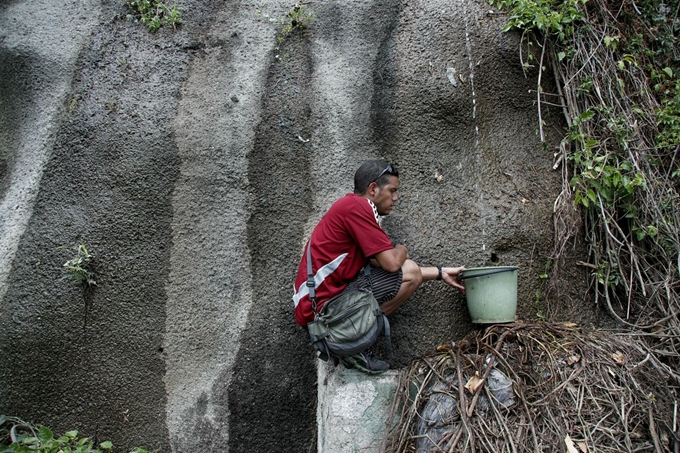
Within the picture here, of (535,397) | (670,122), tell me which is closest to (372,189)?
(535,397)

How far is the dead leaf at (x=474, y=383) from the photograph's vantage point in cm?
308

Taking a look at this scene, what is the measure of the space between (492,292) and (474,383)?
1.79ft

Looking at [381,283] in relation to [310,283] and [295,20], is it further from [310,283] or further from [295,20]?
[295,20]

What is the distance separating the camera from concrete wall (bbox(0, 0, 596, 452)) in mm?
3598

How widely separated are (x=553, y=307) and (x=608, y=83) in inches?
66.0

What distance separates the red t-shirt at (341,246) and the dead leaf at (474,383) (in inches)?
33.4


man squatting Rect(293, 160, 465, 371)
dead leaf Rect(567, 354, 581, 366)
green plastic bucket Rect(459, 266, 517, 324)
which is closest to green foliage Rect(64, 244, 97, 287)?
man squatting Rect(293, 160, 465, 371)

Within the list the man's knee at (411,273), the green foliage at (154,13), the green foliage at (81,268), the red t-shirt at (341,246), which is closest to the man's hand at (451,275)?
the man's knee at (411,273)

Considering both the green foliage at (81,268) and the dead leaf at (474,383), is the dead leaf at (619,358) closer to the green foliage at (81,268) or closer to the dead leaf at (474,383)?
the dead leaf at (474,383)

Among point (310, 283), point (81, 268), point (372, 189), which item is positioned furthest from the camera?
point (81, 268)

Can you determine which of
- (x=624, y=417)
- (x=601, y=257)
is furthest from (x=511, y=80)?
(x=624, y=417)

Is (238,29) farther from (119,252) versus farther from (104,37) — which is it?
(119,252)

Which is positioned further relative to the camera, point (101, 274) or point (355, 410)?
point (101, 274)

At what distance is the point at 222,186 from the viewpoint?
13.1ft
